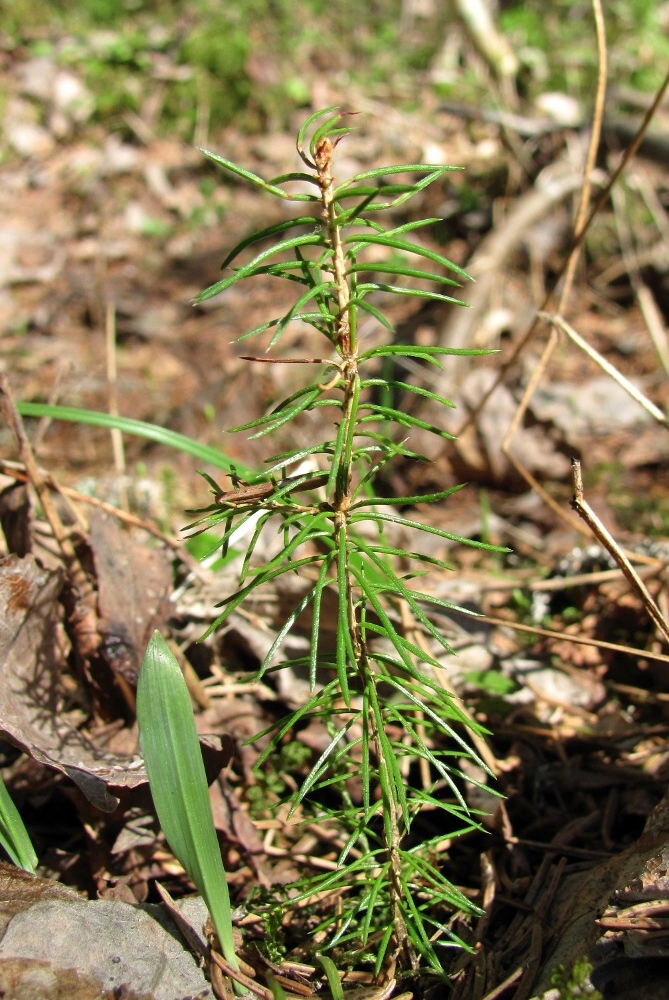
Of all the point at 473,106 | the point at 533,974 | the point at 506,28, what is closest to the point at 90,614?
the point at 533,974

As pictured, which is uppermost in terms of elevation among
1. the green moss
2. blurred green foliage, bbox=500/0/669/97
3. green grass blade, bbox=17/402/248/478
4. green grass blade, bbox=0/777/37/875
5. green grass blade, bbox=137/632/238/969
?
blurred green foliage, bbox=500/0/669/97

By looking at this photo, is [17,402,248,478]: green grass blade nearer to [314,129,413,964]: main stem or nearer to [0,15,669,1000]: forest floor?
[0,15,669,1000]: forest floor

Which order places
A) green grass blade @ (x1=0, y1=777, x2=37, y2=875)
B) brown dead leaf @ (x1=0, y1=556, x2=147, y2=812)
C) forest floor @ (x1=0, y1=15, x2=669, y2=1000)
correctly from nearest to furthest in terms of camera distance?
green grass blade @ (x1=0, y1=777, x2=37, y2=875) → brown dead leaf @ (x1=0, y1=556, x2=147, y2=812) → forest floor @ (x1=0, y1=15, x2=669, y2=1000)

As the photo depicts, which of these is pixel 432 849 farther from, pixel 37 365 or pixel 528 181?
pixel 528 181

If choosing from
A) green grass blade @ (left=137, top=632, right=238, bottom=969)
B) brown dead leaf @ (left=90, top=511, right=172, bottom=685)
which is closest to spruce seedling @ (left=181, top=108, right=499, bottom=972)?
green grass blade @ (left=137, top=632, right=238, bottom=969)

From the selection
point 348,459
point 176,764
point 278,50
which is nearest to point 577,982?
point 176,764

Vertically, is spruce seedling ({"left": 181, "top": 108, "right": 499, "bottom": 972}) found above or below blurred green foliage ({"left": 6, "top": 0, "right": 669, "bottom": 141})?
below

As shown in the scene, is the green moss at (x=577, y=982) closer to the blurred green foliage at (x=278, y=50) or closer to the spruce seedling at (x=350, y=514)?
the spruce seedling at (x=350, y=514)
